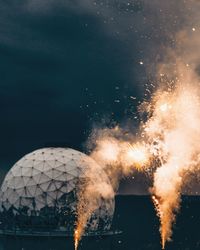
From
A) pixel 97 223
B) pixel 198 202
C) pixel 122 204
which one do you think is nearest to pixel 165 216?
pixel 97 223

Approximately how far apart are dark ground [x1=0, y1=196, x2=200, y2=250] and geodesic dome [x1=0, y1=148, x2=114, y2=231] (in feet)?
7.60

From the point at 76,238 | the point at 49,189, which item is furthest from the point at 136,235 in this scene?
the point at 49,189

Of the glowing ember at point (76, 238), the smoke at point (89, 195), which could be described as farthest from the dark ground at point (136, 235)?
the smoke at point (89, 195)

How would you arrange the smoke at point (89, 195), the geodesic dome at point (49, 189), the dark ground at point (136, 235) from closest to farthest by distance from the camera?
the dark ground at point (136, 235) → the geodesic dome at point (49, 189) → the smoke at point (89, 195)

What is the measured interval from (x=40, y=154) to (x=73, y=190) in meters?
7.65

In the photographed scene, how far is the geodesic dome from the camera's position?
2132 inches

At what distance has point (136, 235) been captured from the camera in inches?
3711

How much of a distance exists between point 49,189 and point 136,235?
1769 inches

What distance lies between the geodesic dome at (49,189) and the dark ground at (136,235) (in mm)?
2316

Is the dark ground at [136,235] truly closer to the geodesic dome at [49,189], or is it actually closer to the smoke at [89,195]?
the smoke at [89,195]

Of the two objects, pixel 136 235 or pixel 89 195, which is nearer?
pixel 89 195

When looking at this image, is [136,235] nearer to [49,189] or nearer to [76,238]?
[76,238]

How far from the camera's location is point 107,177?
2382 inches

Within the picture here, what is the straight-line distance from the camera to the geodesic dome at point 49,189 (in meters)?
54.2
